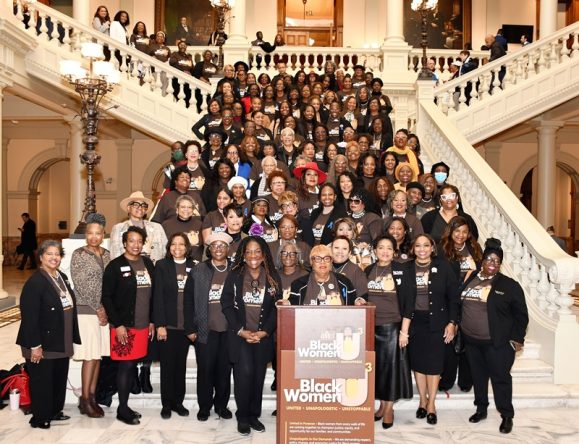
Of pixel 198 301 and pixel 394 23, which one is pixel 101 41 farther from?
pixel 198 301

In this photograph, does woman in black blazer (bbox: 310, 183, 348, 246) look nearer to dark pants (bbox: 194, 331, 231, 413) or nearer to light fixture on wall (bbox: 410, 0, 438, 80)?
dark pants (bbox: 194, 331, 231, 413)

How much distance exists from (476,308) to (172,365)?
9.60 feet

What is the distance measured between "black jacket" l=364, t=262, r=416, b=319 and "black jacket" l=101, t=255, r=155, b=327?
2448 millimetres

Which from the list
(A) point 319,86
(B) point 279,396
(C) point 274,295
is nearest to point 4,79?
(A) point 319,86

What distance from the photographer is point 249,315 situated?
591cm

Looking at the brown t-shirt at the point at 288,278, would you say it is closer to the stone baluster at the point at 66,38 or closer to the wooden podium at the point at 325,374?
the wooden podium at the point at 325,374

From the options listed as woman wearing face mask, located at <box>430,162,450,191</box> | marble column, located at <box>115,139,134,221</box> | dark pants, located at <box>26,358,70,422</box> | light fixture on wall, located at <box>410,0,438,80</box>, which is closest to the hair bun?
woman wearing face mask, located at <box>430,162,450,191</box>

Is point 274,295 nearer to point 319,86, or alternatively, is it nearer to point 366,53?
point 319,86

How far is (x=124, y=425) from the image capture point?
6145 millimetres

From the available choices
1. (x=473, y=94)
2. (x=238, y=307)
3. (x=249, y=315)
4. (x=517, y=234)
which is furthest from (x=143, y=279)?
(x=473, y=94)

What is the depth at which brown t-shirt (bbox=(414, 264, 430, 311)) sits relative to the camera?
6.12m

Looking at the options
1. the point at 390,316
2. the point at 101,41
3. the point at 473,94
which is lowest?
the point at 390,316

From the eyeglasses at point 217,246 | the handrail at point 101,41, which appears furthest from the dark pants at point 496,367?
the handrail at point 101,41

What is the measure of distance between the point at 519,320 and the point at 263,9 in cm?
1779
